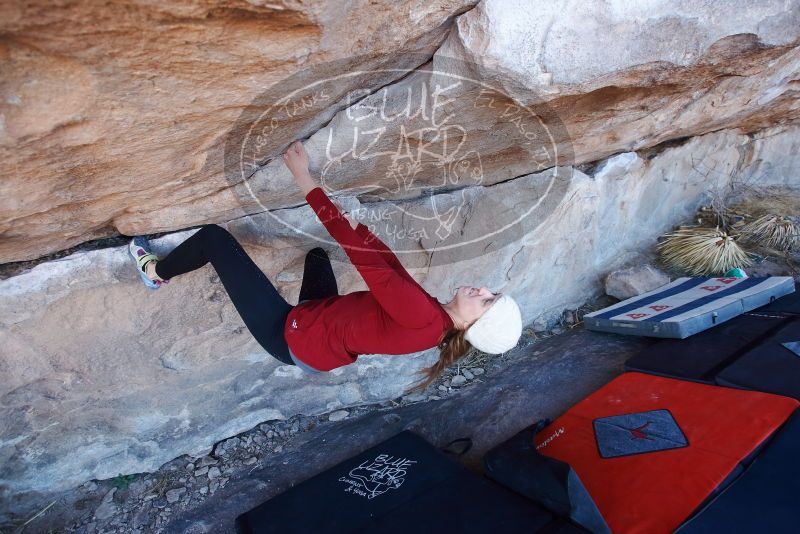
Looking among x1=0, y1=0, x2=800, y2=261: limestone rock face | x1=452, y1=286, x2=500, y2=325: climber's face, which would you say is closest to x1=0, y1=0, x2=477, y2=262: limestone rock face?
x1=0, y1=0, x2=800, y2=261: limestone rock face

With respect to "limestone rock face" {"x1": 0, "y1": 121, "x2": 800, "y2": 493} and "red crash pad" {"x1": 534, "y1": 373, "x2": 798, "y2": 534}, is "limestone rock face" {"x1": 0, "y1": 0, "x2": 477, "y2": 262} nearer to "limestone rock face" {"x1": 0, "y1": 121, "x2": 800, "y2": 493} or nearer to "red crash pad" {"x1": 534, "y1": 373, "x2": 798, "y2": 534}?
"limestone rock face" {"x1": 0, "y1": 121, "x2": 800, "y2": 493}

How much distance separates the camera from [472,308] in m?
1.92

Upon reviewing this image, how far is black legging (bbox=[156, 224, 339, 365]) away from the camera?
2.03 metres

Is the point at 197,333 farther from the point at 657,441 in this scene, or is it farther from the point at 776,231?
the point at 776,231

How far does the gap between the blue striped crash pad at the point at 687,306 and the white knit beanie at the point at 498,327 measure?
152 centimetres

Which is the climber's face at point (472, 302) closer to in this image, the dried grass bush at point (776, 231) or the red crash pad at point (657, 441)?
the red crash pad at point (657, 441)

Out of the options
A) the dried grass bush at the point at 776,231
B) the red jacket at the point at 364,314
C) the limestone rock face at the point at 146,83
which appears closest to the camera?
the limestone rock face at the point at 146,83

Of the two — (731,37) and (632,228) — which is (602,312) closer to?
(632,228)

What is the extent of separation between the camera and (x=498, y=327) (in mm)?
1891

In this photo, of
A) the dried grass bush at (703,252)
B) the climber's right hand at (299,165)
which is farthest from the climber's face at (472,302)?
the dried grass bush at (703,252)

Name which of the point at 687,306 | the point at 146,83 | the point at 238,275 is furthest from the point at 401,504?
the point at 687,306

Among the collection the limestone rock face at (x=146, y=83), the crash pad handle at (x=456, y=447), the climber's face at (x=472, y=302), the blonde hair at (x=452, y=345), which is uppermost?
the limestone rock face at (x=146, y=83)

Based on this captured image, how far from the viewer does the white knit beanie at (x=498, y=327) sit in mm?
1892

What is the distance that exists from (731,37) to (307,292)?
1881 mm
